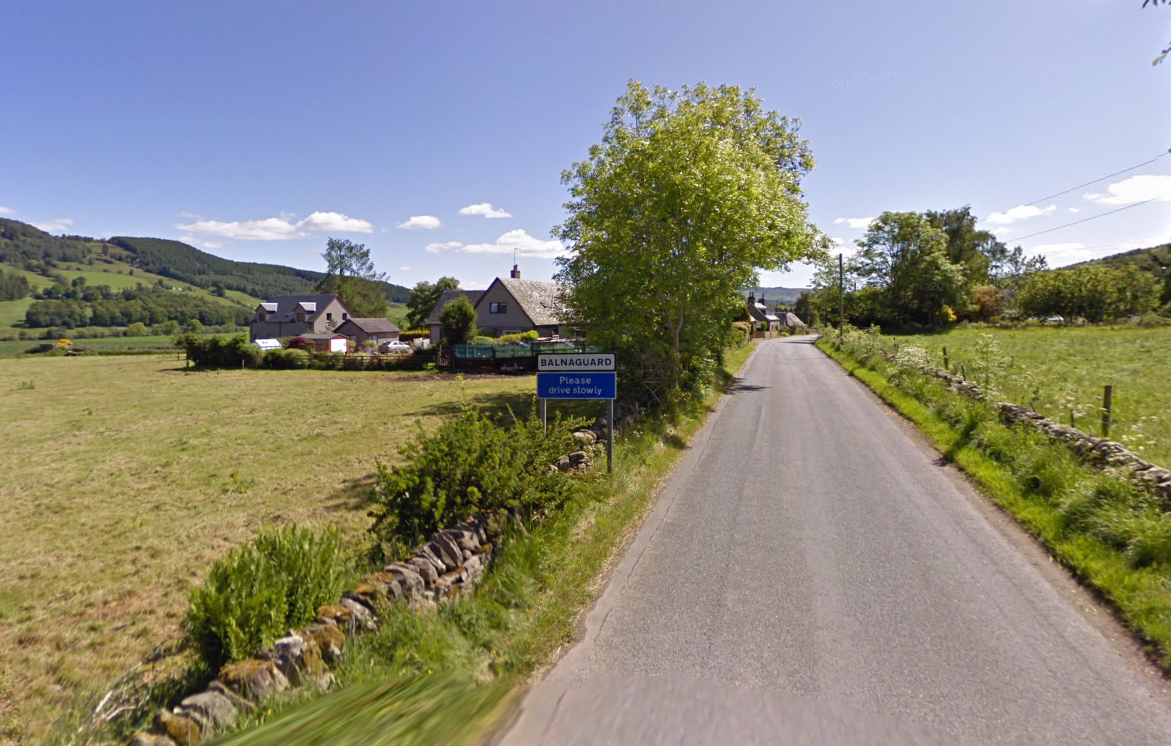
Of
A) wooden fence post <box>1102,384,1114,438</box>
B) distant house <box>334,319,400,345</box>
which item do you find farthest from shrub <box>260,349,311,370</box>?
wooden fence post <box>1102,384,1114,438</box>

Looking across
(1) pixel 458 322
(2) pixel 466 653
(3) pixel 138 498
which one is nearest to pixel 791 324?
(1) pixel 458 322

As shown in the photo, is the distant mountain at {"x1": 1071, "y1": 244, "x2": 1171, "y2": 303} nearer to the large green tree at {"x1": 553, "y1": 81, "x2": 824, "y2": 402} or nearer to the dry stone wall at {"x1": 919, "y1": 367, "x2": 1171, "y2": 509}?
the dry stone wall at {"x1": 919, "y1": 367, "x2": 1171, "y2": 509}

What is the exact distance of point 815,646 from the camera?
443cm

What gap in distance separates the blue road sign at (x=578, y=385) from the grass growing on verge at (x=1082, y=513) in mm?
6030

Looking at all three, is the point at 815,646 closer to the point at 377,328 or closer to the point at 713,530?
the point at 713,530

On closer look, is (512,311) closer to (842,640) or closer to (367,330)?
(367,330)

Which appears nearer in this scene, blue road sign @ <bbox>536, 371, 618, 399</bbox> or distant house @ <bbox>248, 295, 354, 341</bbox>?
blue road sign @ <bbox>536, 371, 618, 399</bbox>

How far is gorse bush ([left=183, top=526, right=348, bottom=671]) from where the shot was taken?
13.3 ft

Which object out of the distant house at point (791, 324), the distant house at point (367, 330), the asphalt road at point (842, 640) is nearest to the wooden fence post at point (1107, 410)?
the asphalt road at point (842, 640)

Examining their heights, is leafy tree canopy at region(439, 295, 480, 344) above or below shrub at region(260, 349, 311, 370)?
above

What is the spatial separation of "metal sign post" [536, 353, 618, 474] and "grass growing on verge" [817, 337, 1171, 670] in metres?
5.89

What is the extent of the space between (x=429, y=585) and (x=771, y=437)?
9.58 meters

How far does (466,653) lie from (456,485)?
2.22 meters

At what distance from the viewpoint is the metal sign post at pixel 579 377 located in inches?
334
